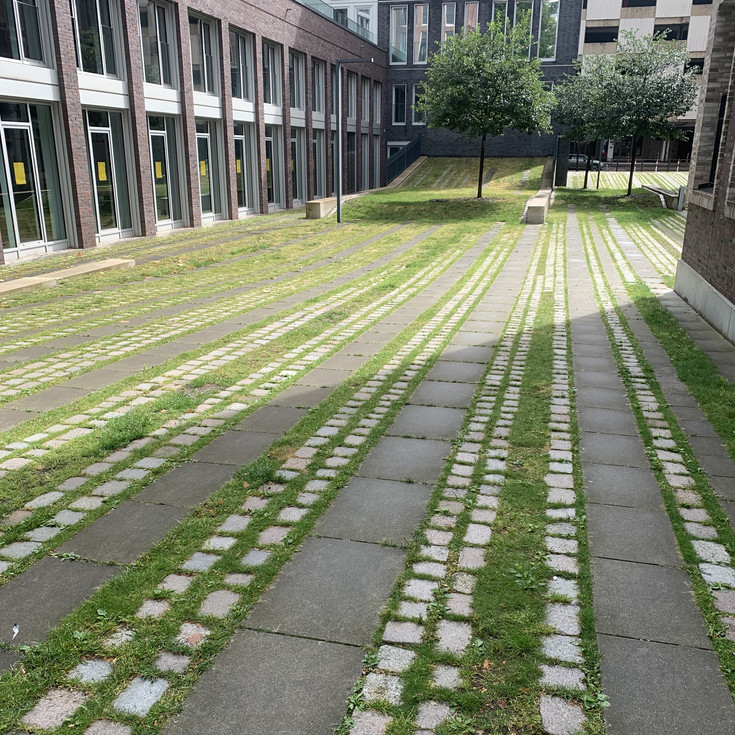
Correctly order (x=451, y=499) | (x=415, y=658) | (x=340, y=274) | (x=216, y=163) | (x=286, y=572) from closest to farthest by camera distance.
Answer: (x=415, y=658) → (x=286, y=572) → (x=451, y=499) → (x=340, y=274) → (x=216, y=163)

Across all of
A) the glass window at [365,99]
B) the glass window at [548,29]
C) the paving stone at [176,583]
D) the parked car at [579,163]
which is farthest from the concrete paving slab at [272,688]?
the glass window at [548,29]

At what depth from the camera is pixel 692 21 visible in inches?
2117

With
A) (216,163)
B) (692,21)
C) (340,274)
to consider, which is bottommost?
(340,274)

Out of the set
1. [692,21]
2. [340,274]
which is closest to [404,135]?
[692,21]

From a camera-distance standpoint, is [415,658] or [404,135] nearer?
[415,658]

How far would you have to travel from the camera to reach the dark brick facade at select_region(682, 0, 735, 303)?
9.91 metres

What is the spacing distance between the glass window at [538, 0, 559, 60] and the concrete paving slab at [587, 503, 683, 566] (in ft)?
152

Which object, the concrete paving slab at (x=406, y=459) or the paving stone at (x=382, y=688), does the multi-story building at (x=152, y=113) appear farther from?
the paving stone at (x=382, y=688)

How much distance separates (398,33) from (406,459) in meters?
48.7

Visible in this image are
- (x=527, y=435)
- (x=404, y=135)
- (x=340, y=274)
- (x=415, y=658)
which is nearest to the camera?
(x=415, y=658)

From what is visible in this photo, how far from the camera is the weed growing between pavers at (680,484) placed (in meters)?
3.46

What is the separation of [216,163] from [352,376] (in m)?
20.3

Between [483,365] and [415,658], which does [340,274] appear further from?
[415,658]

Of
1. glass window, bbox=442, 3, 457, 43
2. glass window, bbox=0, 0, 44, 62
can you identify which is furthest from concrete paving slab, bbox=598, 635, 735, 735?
glass window, bbox=442, 3, 457, 43
